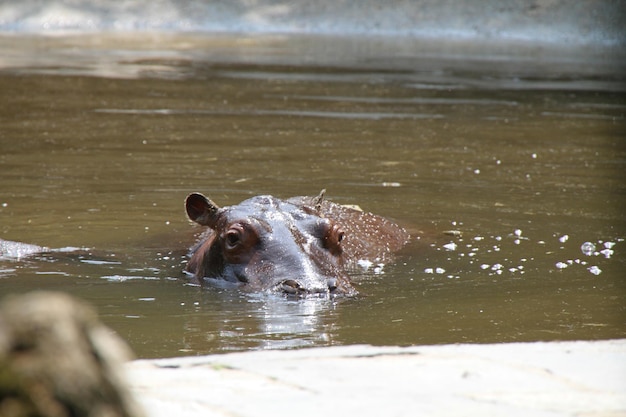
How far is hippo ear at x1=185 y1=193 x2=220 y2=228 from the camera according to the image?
7.54 m

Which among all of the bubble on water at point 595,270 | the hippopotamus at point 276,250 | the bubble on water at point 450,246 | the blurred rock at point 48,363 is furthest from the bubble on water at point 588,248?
the blurred rock at point 48,363

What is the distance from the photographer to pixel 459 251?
8.16 meters

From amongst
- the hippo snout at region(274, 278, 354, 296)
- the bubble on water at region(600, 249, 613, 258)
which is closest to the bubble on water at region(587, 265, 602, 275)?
the bubble on water at region(600, 249, 613, 258)

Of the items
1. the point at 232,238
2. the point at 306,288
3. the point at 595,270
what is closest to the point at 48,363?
the point at 306,288

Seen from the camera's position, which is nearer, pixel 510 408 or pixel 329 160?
pixel 510 408

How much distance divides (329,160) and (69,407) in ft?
32.9

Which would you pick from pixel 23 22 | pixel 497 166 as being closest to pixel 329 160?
pixel 497 166

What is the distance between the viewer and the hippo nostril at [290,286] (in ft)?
20.9

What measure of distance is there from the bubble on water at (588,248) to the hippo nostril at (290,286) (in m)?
2.51

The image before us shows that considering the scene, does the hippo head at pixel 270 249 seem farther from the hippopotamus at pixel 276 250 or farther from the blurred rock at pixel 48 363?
the blurred rock at pixel 48 363

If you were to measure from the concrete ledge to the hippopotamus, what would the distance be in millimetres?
2693

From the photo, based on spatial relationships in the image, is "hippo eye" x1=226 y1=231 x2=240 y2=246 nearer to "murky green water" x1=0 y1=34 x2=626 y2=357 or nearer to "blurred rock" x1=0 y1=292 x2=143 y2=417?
"murky green water" x1=0 y1=34 x2=626 y2=357

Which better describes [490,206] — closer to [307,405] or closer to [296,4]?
[307,405]

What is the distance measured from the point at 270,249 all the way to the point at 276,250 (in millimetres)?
50
